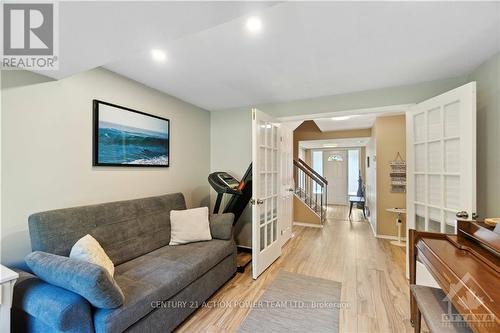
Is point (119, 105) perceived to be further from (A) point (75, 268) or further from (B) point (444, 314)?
(B) point (444, 314)

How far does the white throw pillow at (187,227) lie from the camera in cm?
242

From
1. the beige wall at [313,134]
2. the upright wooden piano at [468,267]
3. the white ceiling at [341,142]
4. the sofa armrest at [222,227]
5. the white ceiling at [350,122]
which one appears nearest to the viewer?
the upright wooden piano at [468,267]

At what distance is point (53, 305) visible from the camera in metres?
1.15

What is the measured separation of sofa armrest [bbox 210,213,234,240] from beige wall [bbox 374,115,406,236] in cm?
309

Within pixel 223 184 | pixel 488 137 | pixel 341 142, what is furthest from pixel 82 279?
pixel 341 142

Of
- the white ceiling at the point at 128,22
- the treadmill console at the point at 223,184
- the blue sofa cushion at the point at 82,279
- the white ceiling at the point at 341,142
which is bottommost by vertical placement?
the blue sofa cushion at the point at 82,279

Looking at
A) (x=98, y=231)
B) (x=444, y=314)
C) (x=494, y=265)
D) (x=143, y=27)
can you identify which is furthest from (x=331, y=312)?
(x=143, y=27)

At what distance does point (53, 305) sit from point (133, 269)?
663 millimetres

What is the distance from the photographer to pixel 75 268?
1.23 m

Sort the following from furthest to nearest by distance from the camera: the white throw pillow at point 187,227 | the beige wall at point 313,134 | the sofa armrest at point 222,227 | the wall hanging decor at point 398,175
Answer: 1. the beige wall at point 313,134
2. the wall hanging decor at point 398,175
3. the sofa armrest at point 222,227
4. the white throw pillow at point 187,227

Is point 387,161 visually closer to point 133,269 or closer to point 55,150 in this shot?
point 133,269

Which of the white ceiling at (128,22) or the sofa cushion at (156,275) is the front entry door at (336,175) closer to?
the sofa cushion at (156,275)

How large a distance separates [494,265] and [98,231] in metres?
2.70

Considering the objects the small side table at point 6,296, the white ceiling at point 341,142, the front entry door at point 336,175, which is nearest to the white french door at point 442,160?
the small side table at point 6,296
